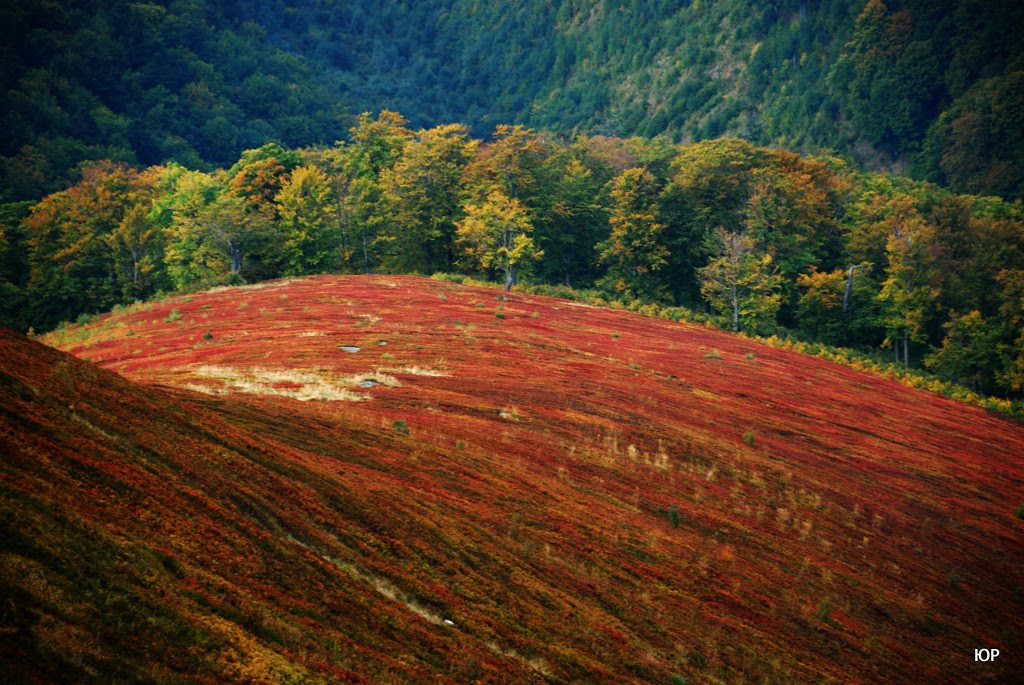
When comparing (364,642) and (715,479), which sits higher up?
(364,642)

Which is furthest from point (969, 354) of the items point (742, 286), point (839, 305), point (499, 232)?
point (499, 232)

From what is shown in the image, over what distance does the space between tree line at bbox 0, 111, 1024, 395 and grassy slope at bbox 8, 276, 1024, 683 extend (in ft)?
105

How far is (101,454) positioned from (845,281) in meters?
67.8

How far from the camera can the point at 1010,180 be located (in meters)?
104

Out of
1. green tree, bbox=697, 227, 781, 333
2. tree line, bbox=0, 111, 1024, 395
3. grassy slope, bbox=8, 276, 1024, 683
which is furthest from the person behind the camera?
tree line, bbox=0, 111, 1024, 395

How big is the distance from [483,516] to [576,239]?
63.5m

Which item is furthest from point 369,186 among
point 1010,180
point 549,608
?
point 1010,180

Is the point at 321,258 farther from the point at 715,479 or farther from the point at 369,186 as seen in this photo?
the point at 715,479

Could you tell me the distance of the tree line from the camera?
57781 mm

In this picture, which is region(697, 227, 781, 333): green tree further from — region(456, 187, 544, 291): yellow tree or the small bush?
the small bush

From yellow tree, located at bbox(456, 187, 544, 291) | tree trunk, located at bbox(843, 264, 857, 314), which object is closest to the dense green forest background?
tree trunk, located at bbox(843, 264, 857, 314)

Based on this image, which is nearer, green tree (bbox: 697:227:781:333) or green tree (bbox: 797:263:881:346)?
green tree (bbox: 697:227:781:333)

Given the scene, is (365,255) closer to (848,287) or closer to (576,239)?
(576,239)

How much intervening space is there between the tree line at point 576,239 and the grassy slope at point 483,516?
32075 millimetres
